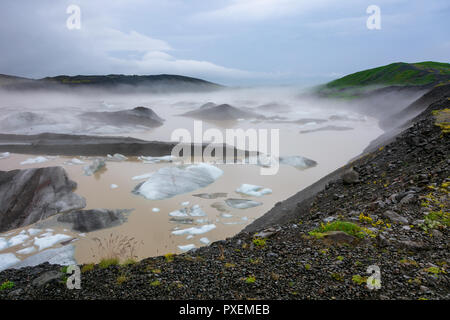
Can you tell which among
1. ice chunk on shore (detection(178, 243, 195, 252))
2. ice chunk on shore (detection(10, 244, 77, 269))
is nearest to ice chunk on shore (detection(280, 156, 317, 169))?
ice chunk on shore (detection(178, 243, 195, 252))

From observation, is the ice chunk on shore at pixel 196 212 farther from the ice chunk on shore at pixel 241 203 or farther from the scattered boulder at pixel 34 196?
the scattered boulder at pixel 34 196

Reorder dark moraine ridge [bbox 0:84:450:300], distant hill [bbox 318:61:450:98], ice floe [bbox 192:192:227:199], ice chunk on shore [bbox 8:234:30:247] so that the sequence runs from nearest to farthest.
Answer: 1. dark moraine ridge [bbox 0:84:450:300]
2. ice chunk on shore [bbox 8:234:30:247]
3. ice floe [bbox 192:192:227:199]
4. distant hill [bbox 318:61:450:98]

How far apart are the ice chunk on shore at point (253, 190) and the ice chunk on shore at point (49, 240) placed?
29.7 feet

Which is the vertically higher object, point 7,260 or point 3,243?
point 3,243

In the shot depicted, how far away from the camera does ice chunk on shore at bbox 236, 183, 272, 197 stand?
16875 millimetres

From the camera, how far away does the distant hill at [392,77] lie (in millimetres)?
60425

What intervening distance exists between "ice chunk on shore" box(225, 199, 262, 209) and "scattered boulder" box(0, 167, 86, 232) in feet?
24.6

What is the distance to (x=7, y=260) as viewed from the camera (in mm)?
10578

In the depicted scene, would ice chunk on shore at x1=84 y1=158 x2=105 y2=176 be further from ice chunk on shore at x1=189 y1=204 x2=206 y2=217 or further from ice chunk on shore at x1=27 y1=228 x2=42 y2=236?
ice chunk on shore at x1=189 y1=204 x2=206 y2=217

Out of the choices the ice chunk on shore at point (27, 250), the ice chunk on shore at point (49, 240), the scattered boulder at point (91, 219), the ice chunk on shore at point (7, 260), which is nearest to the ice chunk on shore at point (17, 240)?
the ice chunk on shore at point (49, 240)

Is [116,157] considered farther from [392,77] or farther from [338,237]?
[392,77]

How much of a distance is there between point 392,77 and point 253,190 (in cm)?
7041

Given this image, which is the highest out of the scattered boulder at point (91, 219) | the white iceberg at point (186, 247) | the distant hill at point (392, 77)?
the distant hill at point (392, 77)

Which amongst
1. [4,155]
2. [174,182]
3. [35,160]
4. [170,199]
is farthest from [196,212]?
[4,155]
